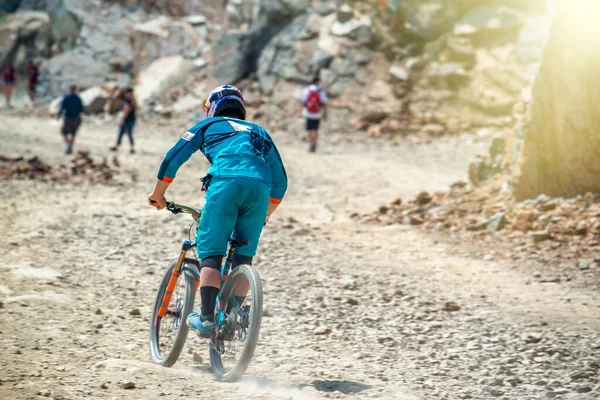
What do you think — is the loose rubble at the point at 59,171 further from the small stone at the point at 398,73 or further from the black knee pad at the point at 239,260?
the small stone at the point at 398,73

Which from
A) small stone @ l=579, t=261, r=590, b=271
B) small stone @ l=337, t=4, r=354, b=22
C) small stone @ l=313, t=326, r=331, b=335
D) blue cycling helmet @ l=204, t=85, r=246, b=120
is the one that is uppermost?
small stone @ l=337, t=4, r=354, b=22

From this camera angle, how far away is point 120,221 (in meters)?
10.6

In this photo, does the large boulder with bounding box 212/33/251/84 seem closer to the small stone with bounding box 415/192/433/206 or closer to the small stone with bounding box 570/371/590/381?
the small stone with bounding box 415/192/433/206

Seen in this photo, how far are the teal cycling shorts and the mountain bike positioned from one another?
85mm

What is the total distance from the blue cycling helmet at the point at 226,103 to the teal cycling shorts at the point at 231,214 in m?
0.56

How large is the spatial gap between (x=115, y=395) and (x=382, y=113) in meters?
20.3

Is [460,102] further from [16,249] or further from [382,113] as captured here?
[16,249]

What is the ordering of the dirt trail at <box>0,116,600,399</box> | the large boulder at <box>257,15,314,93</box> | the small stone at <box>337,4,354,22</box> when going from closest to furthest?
the dirt trail at <box>0,116,600,399</box> < the small stone at <box>337,4,354,22</box> < the large boulder at <box>257,15,314,93</box>

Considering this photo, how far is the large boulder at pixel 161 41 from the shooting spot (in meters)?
33.4

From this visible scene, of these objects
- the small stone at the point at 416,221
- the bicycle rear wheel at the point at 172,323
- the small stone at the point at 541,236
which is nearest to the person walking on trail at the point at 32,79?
the small stone at the point at 416,221

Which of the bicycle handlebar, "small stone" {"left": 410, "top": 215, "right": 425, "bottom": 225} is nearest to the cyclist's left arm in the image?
the bicycle handlebar

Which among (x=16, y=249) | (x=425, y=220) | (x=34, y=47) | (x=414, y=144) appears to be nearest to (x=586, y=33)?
(x=425, y=220)

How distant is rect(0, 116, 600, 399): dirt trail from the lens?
Answer: 15.5ft

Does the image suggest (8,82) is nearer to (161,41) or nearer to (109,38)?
(109,38)
